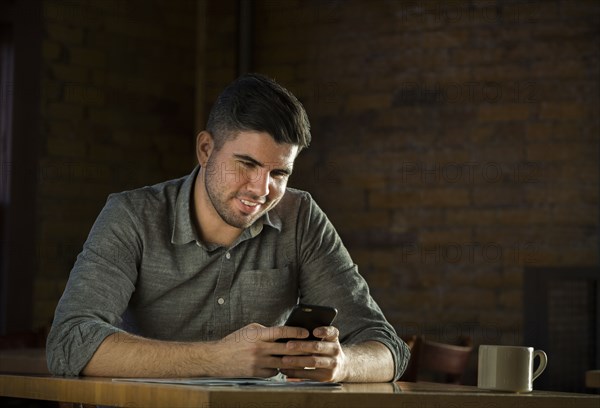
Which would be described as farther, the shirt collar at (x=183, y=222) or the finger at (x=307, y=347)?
the shirt collar at (x=183, y=222)

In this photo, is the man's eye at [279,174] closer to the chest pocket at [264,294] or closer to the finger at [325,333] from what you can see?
the chest pocket at [264,294]

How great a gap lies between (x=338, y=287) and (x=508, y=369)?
2.35ft

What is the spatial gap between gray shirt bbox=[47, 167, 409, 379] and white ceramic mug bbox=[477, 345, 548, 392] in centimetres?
46

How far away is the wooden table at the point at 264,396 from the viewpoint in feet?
5.57

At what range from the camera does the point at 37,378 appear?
2.02 m

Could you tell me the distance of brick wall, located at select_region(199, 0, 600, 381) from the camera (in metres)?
5.37

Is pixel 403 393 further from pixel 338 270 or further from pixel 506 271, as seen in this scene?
pixel 506 271

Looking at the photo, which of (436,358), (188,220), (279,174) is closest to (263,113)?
(279,174)

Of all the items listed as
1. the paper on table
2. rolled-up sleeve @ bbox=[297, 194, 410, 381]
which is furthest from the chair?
the paper on table

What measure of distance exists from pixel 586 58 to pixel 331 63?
140 cm

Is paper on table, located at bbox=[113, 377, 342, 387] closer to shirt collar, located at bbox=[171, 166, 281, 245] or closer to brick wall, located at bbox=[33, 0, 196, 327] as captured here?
shirt collar, located at bbox=[171, 166, 281, 245]

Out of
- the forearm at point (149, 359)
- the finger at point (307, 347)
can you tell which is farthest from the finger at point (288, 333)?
the forearm at point (149, 359)

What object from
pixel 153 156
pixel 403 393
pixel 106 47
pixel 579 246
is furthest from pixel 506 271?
pixel 403 393

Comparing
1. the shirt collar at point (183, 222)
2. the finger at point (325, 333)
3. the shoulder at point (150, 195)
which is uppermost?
the shoulder at point (150, 195)
